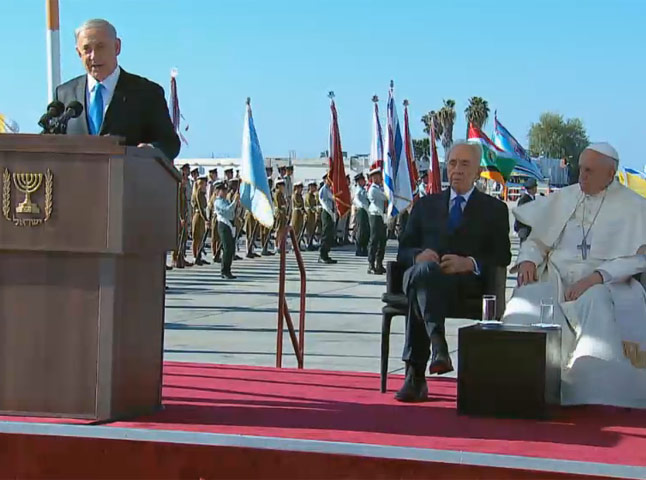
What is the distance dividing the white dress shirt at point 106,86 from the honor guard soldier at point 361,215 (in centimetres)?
1647

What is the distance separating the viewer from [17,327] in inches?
167

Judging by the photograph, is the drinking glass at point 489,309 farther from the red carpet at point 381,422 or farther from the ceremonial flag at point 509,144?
the ceremonial flag at point 509,144

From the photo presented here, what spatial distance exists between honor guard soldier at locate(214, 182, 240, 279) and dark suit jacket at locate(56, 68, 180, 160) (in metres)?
12.9

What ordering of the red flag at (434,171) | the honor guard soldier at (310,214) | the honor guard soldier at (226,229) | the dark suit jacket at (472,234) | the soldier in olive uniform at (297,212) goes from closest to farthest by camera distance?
the dark suit jacket at (472,234), the honor guard soldier at (226,229), the soldier in olive uniform at (297,212), the honor guard soldier at (310,214), the red flag at (434,171)

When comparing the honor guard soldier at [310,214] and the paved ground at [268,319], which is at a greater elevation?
the honor guard soldier at [310,214]

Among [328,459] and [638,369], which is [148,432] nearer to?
[328,459]

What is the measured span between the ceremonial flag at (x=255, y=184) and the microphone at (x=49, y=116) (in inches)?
443

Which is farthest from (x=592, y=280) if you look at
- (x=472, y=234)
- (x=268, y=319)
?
(x=268, y=319)

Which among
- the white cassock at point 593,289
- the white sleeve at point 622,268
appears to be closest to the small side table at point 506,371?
the white cassock at point 593,289

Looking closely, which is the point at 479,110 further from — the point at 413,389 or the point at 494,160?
the point at 413,389

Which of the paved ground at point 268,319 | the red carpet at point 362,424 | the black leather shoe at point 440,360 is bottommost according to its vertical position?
the paved ground at point 268,319

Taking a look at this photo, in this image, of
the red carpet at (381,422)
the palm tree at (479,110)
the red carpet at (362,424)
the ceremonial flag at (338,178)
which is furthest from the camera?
the palm tree at (479,110)

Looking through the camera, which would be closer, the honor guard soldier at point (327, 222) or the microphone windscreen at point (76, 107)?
the microphone windscreen at point (76, 107)

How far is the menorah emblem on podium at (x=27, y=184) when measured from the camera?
4117mm
